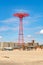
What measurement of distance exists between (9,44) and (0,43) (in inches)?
255

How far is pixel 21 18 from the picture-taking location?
67688mm

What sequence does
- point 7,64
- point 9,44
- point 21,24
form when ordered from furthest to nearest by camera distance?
point 9,44, point 21,24, point 7,64

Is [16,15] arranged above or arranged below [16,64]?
above

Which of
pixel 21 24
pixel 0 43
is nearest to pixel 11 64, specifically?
pixel 21 24

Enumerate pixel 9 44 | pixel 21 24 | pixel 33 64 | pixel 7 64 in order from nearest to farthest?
pixel 7 64
pixel 33 64
pixel 21 24
pixel 9 44

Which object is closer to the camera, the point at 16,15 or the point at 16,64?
the point at 16,64

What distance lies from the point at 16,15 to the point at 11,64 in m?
49.1

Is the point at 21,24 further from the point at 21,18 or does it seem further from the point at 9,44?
the point at 9,44

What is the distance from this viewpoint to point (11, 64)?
62.0 feet

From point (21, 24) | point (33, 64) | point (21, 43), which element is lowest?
point (33, 64)

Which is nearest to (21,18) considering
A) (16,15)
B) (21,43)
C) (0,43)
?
(16,15)

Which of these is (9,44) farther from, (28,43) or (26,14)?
(26,14)

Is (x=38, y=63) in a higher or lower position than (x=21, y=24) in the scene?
lower

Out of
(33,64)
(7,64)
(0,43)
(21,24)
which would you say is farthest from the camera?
(0,43)
